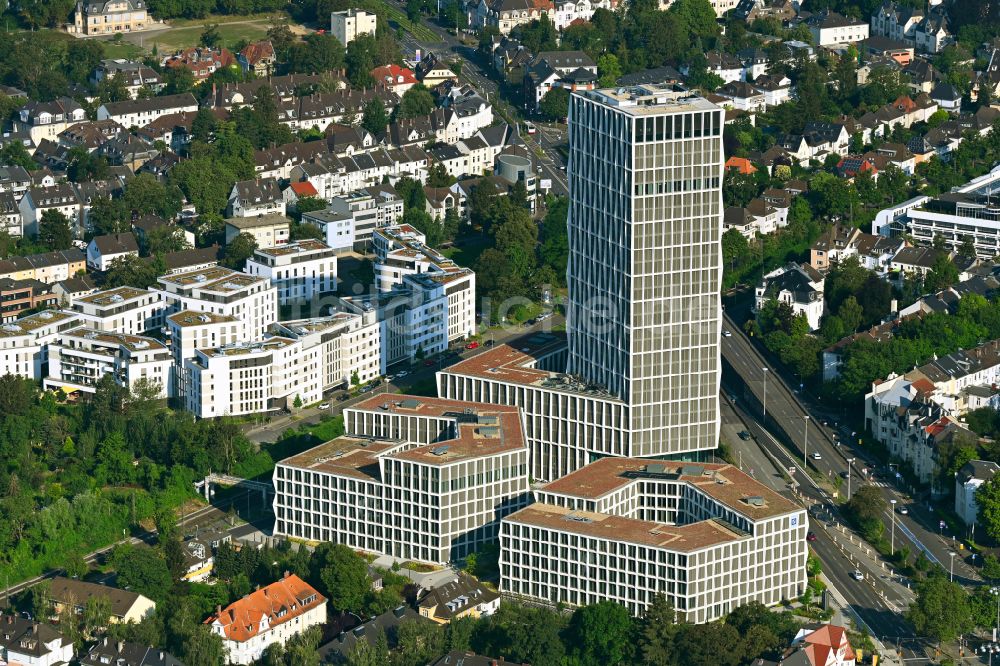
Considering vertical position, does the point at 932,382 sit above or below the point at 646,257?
below

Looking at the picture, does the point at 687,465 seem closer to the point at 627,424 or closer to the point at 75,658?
the point at 627,424

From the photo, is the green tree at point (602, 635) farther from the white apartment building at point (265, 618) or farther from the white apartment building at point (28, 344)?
the white apartment building at point (28, 344)

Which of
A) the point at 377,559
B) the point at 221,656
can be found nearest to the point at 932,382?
the point at 377,559

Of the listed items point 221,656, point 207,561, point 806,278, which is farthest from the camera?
point 806,278

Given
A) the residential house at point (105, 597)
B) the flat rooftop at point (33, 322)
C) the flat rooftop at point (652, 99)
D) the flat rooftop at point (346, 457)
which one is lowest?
the residential house at point (105, 597)

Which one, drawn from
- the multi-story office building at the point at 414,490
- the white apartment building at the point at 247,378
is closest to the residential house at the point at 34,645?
the multi-story office building at the point at 414,490

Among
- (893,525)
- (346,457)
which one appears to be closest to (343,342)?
(346,457)

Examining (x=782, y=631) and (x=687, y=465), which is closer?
(x=782, y=631)
